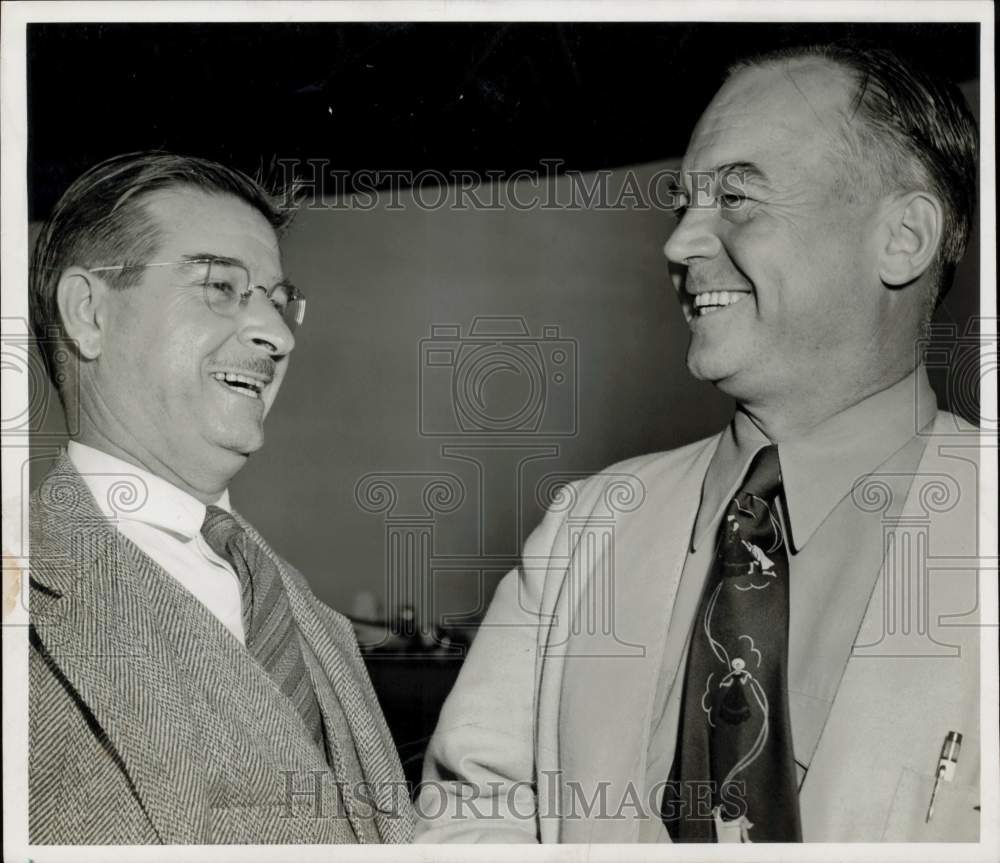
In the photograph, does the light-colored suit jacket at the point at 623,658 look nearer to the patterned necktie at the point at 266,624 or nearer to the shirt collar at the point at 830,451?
the shirt collar at the point at 830,451

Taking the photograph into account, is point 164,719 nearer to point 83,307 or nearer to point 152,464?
point 152,464

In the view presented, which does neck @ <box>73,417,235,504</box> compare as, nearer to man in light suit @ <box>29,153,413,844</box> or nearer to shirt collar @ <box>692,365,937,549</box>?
man in light suit @ <box>29,153,413,844</box>

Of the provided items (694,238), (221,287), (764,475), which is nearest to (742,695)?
(764,475)

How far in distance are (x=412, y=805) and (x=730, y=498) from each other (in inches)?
42.4

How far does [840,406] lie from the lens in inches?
129

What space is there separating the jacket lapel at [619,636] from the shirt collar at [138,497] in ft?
3.04

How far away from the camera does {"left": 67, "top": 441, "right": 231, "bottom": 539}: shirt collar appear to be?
127 inches

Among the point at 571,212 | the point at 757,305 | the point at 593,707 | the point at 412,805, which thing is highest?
the point at 571,212

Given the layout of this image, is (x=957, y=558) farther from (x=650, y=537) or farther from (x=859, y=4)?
(x=859, y=4)

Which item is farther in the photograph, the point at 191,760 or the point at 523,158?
the point at 523,158

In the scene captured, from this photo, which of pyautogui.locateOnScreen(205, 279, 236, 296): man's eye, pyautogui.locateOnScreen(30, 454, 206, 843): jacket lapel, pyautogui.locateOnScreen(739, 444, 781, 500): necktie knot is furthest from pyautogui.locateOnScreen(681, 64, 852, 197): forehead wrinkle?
pyautogui.locateOnScreen(30, 454, 206, 843): jacket lapel

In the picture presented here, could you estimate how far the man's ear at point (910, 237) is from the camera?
10.8 ft

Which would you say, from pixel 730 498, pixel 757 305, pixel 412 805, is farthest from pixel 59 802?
pixel 757 305

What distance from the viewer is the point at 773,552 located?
3.24m
